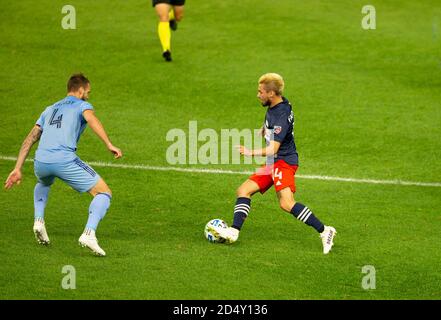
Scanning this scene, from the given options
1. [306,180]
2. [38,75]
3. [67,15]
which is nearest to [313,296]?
[306,180]

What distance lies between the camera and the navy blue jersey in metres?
11.9

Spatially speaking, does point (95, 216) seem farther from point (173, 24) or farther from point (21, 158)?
point (173, 24)

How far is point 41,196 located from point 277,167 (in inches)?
116

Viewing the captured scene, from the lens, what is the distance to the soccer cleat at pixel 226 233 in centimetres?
1206

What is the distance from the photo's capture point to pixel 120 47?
74.5 feet

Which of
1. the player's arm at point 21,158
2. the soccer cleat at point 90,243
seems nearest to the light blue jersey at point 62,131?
the player's arm at point 21,158

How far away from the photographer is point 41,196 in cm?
1192

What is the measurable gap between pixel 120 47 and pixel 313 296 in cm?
1342

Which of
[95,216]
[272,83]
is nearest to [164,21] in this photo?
[272,83]

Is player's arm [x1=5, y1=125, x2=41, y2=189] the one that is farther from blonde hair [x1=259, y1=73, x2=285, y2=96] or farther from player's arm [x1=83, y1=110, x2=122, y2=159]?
blonde hair [x1=259, y1=73, x2=285, y2=96]

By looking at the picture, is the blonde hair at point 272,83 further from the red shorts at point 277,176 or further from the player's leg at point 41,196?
the player's leg at point 41,196

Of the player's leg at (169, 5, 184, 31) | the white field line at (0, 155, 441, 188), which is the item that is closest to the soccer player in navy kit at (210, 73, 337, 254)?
the white field line at (0, 155, 441, 188)

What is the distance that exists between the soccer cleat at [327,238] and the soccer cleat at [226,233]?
1.08 meters

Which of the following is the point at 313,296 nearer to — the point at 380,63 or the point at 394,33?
the point at 380,63
